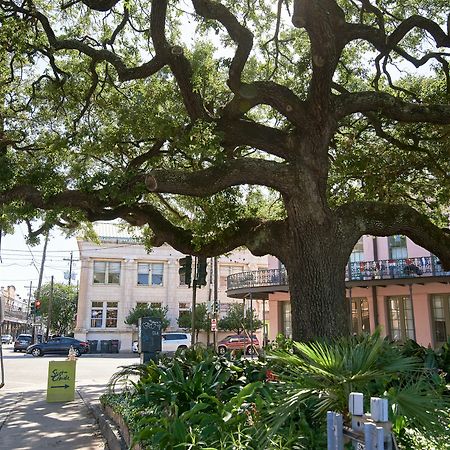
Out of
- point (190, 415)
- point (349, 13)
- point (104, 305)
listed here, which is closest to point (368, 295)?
point (349, 13)

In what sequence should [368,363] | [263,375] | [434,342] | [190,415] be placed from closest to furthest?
[368,363]
[190,415]
[263,375]
[434,342]

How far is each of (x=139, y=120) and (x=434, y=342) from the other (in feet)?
58.6

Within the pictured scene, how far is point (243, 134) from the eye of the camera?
9867 millimetres

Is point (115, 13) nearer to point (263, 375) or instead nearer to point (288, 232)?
point (288, 232)

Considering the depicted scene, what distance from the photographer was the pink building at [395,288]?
22095 millimetres

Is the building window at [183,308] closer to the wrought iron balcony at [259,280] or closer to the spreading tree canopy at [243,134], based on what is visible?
the wrought iron balcony at [259,280]

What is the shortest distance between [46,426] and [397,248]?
20633 millimetres

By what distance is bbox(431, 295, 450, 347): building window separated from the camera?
75.1ft

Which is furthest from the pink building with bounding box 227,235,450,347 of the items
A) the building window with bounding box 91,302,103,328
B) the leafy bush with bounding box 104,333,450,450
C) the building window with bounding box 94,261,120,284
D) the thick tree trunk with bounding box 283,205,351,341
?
the building window with bounding box 91,302,103,328

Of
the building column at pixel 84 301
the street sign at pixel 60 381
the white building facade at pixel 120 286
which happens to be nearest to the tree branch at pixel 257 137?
the street sign at pixel 60 381

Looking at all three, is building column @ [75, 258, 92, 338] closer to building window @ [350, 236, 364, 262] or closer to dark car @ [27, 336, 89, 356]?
dark car @ [27, 336, 89, 356]

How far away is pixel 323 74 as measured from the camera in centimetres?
907

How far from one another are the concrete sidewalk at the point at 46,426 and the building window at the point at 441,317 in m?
17.2

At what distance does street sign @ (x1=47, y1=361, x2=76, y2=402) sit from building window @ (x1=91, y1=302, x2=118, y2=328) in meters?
33.6
